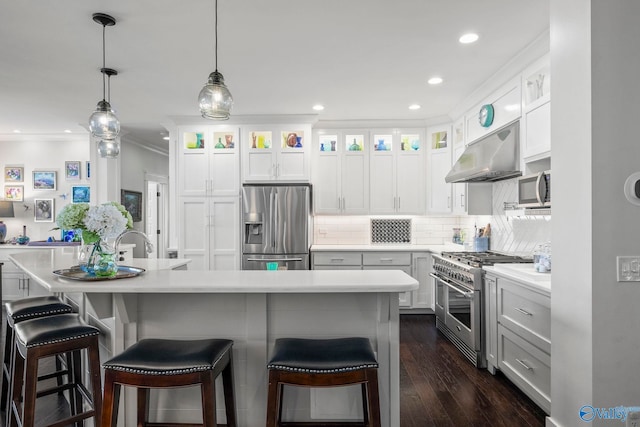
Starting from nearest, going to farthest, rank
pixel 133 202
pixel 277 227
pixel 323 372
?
pixel 323 372 < pixel 277 227 < pixel 133 202

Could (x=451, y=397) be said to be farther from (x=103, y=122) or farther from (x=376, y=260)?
(x=103, y=122)

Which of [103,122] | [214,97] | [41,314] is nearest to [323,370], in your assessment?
[214,97]

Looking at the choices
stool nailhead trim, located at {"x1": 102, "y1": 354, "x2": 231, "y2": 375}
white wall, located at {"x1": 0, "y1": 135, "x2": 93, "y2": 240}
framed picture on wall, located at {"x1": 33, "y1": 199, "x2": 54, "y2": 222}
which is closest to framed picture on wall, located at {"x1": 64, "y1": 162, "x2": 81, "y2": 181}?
white wall, located at {"x1": 0, "y1": 135, "x2": 93, "y2": 240}

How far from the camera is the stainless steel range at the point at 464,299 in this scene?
3.07m

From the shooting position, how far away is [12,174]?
232 inches

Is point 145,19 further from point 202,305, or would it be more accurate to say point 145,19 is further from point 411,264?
point 411,264

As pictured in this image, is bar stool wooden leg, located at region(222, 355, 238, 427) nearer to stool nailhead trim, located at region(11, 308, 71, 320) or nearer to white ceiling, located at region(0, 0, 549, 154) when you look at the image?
stool nailhead trim, located at region(11, 308, 71, 320)

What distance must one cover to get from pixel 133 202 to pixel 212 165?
2.15 m

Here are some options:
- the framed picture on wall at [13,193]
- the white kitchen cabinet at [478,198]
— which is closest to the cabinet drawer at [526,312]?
the white kitchen cabinet at [478,198]

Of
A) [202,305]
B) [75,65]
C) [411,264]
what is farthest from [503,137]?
[75,65]

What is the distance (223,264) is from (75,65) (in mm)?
2715

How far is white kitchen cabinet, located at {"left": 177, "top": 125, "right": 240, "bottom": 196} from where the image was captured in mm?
4840

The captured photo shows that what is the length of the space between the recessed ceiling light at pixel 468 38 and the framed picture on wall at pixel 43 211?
6.40 m

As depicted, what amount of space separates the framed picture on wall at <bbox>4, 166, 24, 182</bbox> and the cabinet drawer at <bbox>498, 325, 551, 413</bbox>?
7189mm
